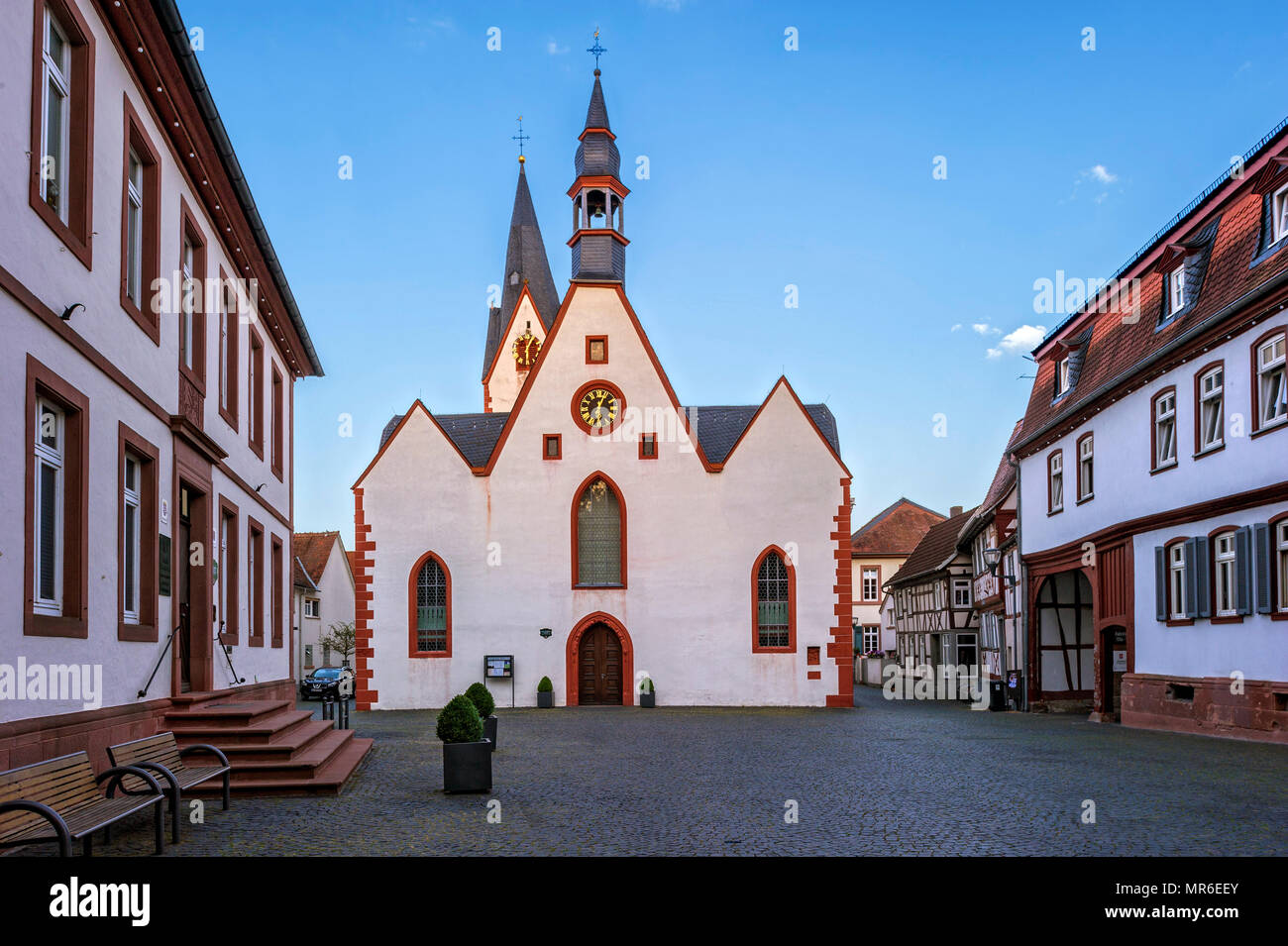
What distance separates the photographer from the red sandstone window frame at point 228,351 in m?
17.1

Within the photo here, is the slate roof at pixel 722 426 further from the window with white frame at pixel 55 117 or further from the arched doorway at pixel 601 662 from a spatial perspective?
the window with white frame at pixel 55 117

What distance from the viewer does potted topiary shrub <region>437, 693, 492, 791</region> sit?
12.7m

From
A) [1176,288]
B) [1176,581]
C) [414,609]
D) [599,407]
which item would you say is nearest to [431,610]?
[414,609]

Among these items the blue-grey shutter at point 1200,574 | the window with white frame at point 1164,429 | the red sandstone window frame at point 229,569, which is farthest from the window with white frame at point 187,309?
the window with white frame at point 1164,429

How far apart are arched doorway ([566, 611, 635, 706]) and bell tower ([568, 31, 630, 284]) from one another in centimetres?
991

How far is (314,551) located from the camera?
67875 mm

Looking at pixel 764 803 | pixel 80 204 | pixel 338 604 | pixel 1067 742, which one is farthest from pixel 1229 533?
pixel 338 604

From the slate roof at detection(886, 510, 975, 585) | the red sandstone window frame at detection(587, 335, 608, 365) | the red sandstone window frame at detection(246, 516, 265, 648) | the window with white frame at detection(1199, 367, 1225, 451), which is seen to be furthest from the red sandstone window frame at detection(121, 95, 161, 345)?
the slate roof at detection(886, 510, 975, 585)

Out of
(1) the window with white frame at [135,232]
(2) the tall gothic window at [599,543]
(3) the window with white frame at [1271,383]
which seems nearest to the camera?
(1) the window with white frame at [135,232]

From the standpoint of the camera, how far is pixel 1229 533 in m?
19.9

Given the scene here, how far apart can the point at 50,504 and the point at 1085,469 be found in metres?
21.7
